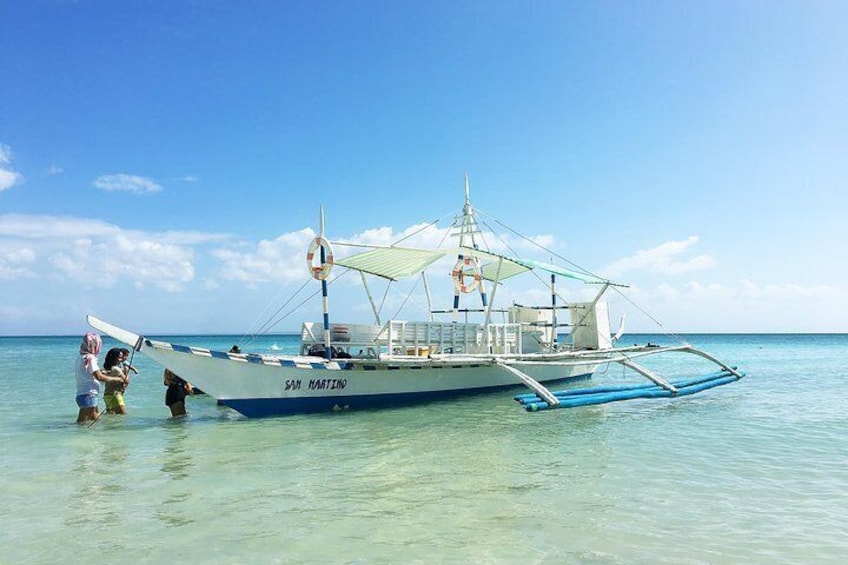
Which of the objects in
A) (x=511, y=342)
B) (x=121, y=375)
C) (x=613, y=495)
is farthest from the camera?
(x=511, y=342)

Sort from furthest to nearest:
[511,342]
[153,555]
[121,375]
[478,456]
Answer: [511,342], [121,375], [478,456], [153,555]

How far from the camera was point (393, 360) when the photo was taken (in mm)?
16031

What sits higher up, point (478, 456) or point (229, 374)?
point (229, 374)

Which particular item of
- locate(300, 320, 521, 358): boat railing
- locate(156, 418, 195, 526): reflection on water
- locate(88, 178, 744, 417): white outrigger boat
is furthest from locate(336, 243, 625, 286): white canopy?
locate(156, 418, 195, 526): reflection on water

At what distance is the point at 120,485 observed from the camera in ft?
29.9

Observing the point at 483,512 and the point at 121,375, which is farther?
the point at 121,375

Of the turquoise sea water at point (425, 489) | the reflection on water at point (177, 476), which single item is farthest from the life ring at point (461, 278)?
the reflection on water at point (177, 476)

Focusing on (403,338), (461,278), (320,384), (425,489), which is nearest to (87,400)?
(320,384)

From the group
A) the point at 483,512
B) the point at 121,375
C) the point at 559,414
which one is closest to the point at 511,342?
the point at 559,414

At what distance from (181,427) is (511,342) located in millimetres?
12036

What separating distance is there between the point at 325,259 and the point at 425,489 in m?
8.60

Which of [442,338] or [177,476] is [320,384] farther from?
[177,476]

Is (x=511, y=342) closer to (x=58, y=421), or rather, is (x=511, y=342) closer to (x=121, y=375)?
(x=121, y=375)

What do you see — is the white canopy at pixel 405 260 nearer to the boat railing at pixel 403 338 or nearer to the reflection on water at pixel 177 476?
the boat railing at pixel 403 338
